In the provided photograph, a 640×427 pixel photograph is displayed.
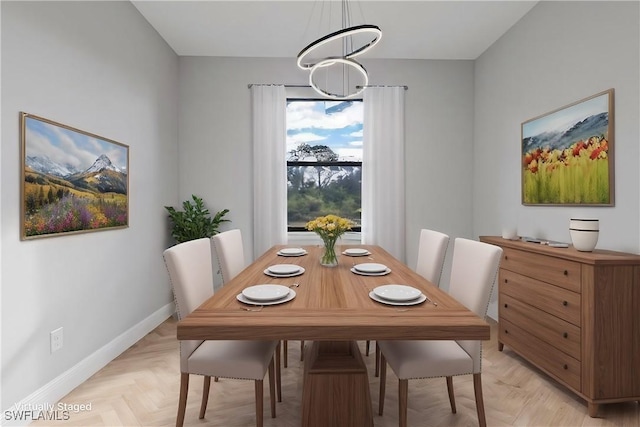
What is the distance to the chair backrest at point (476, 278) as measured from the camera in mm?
1566

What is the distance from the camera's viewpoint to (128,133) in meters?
2.75

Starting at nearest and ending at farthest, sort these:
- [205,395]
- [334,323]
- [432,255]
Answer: [334,323]
[205,395]
[432,255]

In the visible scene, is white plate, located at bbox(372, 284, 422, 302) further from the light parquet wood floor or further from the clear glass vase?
the light parquet wood floor

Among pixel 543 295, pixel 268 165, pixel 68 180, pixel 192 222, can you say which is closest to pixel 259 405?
pixel 68 180

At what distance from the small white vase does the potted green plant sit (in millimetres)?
3114

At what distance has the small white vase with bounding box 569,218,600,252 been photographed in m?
1.97

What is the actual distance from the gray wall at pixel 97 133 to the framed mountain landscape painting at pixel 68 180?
57 mm

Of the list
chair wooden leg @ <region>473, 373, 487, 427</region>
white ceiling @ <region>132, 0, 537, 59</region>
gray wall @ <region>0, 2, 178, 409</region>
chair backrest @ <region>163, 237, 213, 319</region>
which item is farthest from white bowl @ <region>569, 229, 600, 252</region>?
gray wall @ <region>0, 2, 178, 409</region>

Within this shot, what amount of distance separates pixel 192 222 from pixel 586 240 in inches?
129

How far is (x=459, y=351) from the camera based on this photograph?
1562mm

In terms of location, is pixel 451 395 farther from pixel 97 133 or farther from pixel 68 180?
pixel 97 133

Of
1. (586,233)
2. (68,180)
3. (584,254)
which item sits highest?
(68,180)

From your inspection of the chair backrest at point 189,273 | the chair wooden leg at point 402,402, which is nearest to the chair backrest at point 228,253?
the chair backrest at point 189,273

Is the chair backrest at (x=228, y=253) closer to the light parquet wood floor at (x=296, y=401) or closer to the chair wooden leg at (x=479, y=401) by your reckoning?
the light parquet wood floor at (x=296, y=401)
